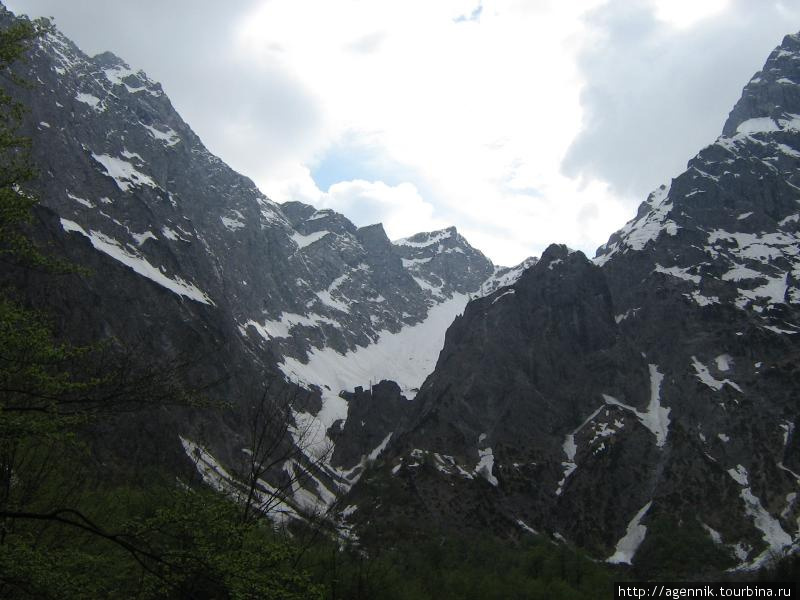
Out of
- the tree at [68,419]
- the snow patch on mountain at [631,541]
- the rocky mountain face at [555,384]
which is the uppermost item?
the rocky mountain face at [555,384]

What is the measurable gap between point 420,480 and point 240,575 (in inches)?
4465

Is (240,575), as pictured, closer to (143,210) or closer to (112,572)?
(112,572)

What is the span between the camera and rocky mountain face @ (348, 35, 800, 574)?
12031 cm

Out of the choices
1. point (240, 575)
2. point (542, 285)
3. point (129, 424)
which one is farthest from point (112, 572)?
point (542, 285)

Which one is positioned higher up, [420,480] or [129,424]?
[420,480]

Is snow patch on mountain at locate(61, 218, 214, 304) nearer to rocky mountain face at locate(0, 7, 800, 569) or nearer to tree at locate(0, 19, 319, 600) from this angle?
rocky mountain face at locate(0, 7, 800, 569)

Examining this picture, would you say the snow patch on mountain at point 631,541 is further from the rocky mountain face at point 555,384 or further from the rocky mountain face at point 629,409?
the rocky mountain face at point 555,384

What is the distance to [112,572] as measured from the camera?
15.8 m

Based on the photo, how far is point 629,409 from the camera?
14925 cm

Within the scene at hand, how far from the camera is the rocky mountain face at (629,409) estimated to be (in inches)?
4737

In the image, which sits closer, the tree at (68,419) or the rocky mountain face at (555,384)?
the tree at (68,419)

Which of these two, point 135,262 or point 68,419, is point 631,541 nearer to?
point 135,262

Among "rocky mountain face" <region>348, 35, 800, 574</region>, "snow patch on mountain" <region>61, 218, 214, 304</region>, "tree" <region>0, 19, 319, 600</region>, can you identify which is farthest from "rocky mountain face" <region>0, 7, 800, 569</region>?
"tree" <region>0, 19, 319, 600</region>

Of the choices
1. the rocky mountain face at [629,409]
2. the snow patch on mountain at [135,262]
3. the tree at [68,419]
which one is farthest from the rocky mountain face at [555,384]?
the tree at [68,419]
